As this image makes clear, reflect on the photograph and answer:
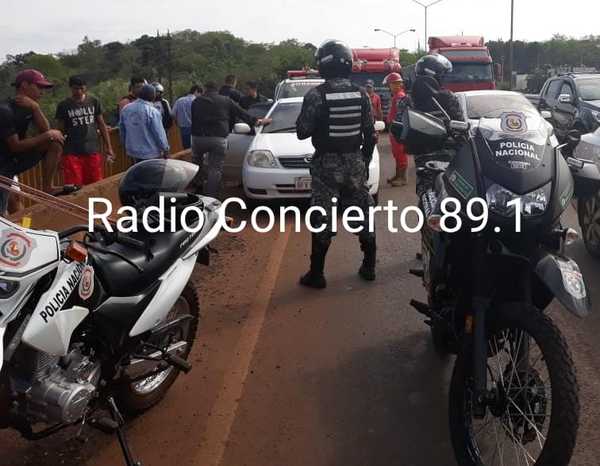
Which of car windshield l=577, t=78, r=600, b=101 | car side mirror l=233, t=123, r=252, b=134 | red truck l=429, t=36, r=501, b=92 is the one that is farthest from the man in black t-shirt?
red truck l=429, t=36, r=501, b=92

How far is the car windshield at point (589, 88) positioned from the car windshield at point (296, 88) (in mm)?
5084

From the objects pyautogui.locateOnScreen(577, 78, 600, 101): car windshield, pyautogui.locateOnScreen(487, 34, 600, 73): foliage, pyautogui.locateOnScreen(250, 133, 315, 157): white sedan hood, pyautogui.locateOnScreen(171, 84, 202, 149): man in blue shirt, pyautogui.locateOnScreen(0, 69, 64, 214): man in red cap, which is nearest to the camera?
pyautogui.locateOnScreen(0, 69, 64, 214): man in red cap

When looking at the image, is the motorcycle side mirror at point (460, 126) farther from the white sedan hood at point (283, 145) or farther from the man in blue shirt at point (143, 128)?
the man in blue shirt at point (143, 128)

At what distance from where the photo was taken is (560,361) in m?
2.62

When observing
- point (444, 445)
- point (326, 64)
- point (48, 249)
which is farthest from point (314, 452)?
point (326, 64)

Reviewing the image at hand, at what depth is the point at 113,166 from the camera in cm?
1116

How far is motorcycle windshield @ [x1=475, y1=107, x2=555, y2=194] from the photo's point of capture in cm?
293

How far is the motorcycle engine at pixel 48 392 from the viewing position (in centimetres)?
274

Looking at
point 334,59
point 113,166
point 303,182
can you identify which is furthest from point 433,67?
point 113,166

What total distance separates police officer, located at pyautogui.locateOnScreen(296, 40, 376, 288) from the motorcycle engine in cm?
315

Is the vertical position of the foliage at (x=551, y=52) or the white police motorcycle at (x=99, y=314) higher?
the white police motorcycle at (x=99, y=314)

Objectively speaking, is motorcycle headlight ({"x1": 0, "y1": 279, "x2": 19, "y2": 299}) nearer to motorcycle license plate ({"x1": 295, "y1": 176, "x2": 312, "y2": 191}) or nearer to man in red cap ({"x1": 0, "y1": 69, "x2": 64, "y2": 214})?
man in red cap ({"x1": 0, "y1": 69, "x2": 64, "y2": 214})

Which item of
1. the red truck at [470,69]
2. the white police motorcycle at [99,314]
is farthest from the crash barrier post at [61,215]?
the red truck at [470,69]

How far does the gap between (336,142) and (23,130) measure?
2.74 metres
